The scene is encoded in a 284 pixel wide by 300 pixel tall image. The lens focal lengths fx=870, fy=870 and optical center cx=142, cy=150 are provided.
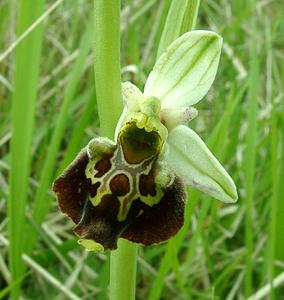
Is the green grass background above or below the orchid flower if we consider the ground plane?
below

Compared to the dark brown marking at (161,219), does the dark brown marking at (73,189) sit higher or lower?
higher

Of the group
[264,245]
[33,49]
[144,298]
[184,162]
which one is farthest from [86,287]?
[184,162]

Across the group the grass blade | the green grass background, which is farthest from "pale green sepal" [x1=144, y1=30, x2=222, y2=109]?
the grass blade

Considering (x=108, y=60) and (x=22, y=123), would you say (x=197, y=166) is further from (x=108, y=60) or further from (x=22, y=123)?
(x=22, y=123)

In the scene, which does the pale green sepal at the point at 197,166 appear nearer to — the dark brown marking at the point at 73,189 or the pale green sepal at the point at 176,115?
the pale green sepal at the point at 176,115

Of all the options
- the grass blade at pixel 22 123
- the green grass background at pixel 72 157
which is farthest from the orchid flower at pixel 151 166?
the grass blade at pixel 22 123

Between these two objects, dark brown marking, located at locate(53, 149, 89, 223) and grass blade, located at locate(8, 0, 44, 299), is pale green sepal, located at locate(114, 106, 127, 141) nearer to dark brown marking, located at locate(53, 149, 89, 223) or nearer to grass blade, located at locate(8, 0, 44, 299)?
dark brown marking, located at locate(53, 149, 89, 223)
